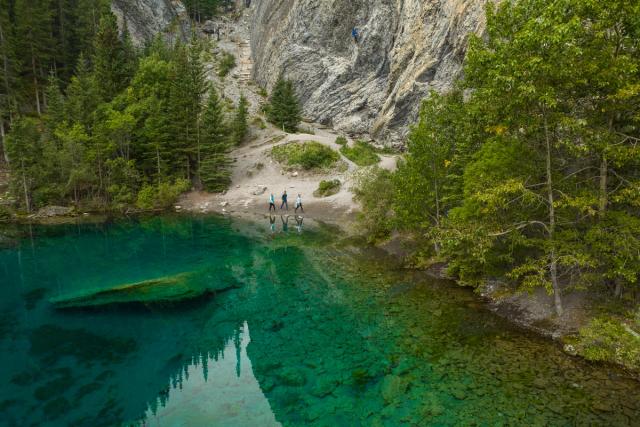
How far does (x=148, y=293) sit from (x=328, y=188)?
31412mm

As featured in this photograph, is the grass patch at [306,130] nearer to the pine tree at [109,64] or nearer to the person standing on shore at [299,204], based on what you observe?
the person standing on shore at [299,204]

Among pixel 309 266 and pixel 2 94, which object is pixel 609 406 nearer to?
pixel 309 266

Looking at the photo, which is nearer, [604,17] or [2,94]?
[604,17]

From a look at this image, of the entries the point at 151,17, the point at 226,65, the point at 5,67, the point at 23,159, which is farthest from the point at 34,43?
the point at 151,17

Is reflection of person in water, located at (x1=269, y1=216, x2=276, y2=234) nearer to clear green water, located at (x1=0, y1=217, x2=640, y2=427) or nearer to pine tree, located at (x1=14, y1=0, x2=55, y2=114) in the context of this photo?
clear green water, located at (x1=0, y1=217, x2=640, y2=427)

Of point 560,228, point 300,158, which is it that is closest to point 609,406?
point 560,228

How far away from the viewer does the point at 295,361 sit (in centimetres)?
1480

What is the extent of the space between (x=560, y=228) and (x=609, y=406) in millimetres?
7431

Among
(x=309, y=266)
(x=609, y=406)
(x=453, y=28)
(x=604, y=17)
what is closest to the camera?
(x=609, y=406)

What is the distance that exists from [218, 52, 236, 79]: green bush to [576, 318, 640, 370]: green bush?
294 feet

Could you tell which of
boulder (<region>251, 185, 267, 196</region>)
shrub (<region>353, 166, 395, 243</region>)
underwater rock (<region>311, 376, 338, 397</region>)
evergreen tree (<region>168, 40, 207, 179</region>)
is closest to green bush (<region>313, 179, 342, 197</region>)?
boulder (<region>251, 185, 267, 196</region>)

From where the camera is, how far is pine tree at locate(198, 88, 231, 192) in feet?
175

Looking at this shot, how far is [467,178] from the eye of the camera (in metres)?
19.3

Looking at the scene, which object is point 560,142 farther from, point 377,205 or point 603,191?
point 377,205
